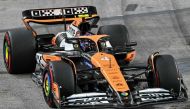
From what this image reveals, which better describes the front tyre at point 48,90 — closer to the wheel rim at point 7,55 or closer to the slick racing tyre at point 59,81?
the slick racing tyre at point 59,81

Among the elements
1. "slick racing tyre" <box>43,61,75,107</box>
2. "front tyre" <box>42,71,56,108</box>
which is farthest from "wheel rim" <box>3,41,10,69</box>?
"slick racing tyre" <box>43,61,75,107</box>

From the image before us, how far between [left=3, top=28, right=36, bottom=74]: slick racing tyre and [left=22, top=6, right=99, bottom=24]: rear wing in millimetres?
1055

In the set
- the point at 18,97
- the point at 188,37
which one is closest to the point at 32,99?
the point at 18,97

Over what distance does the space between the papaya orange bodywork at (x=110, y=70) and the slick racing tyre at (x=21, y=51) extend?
219 cm

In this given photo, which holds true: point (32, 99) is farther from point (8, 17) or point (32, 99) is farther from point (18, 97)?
point (8, 17)

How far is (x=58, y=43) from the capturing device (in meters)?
14.0

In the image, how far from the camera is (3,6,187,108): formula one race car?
10648 mm

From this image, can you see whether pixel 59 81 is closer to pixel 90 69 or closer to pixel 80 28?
pixel 90 69

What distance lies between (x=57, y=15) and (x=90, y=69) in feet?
13.0

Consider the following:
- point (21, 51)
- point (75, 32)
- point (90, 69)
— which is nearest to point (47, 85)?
point (90, 69)

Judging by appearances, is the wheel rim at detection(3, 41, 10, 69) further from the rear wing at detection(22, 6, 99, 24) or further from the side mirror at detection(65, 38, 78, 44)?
the side mirror at detection(65, 38, 78, 44)

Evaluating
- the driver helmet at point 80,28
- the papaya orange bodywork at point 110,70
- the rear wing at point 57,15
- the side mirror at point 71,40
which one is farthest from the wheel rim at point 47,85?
the rear wing at point 57,15

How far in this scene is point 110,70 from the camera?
11.3 metres

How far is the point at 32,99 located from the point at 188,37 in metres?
6.59
